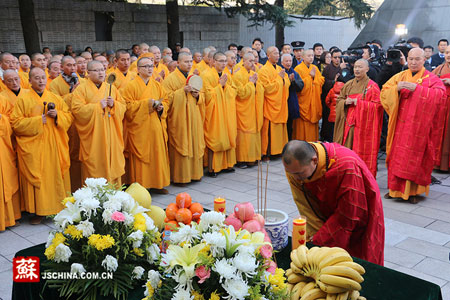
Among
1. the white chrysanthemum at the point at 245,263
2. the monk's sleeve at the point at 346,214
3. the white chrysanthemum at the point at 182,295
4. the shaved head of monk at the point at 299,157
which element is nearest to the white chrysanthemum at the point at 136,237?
the white chrysanthemum at the point at 182,295

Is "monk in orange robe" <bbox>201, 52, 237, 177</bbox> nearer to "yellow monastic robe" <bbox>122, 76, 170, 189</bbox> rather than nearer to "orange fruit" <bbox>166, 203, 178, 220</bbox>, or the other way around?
"yellow monastic robe" <bbox>122, 76, 170, 189</bbox>

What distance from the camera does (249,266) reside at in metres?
1.81

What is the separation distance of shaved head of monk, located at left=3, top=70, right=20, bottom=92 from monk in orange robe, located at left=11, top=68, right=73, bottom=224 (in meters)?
0.19

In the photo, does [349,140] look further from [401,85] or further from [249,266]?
[249,266]

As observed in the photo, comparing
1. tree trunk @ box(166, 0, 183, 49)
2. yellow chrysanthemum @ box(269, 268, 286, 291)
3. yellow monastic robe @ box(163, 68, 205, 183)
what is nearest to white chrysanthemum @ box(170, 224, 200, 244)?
yellow chrysanthemum @ box(269, 268, 286, 291)

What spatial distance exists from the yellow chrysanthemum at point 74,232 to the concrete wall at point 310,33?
18642mm

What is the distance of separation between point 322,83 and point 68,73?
497 cm

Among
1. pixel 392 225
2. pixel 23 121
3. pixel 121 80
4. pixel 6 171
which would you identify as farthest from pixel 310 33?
pixel 6 171

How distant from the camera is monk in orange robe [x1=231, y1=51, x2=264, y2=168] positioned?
802 cm

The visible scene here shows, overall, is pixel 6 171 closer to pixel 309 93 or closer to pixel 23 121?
pixel 23 121

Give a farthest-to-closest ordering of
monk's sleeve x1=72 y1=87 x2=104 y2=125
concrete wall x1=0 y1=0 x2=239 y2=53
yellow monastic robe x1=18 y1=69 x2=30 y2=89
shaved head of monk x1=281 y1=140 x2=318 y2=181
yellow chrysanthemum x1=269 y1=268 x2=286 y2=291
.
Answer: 1. concrete wall x1=0 y1=0 x2=239 y2=53
2. yellow monastic robe x1=18 y1=69 x2=30 y2=89
3. monk's sleeve x1=72 y1=87 x2=104 y2=125
4. shaved head of monk x1=281 y1=140 x2=318 y2=181
5. yellow chrysanthemum x1=269 y1=268 x2=286 y2=291

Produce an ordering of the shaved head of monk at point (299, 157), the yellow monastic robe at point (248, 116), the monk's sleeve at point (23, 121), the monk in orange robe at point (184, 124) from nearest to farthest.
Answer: the shaved head of monk at point (299, 157) → the monk's sleeve at point (23, 121) → the monk in orange robe at point (184, 124) → the yellow monastic robe at point (248, 116)

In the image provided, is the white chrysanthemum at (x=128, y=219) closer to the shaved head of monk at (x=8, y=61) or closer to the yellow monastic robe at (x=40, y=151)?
the yellow monastic robe at (x=40, y=151)

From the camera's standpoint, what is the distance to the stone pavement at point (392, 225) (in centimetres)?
441
